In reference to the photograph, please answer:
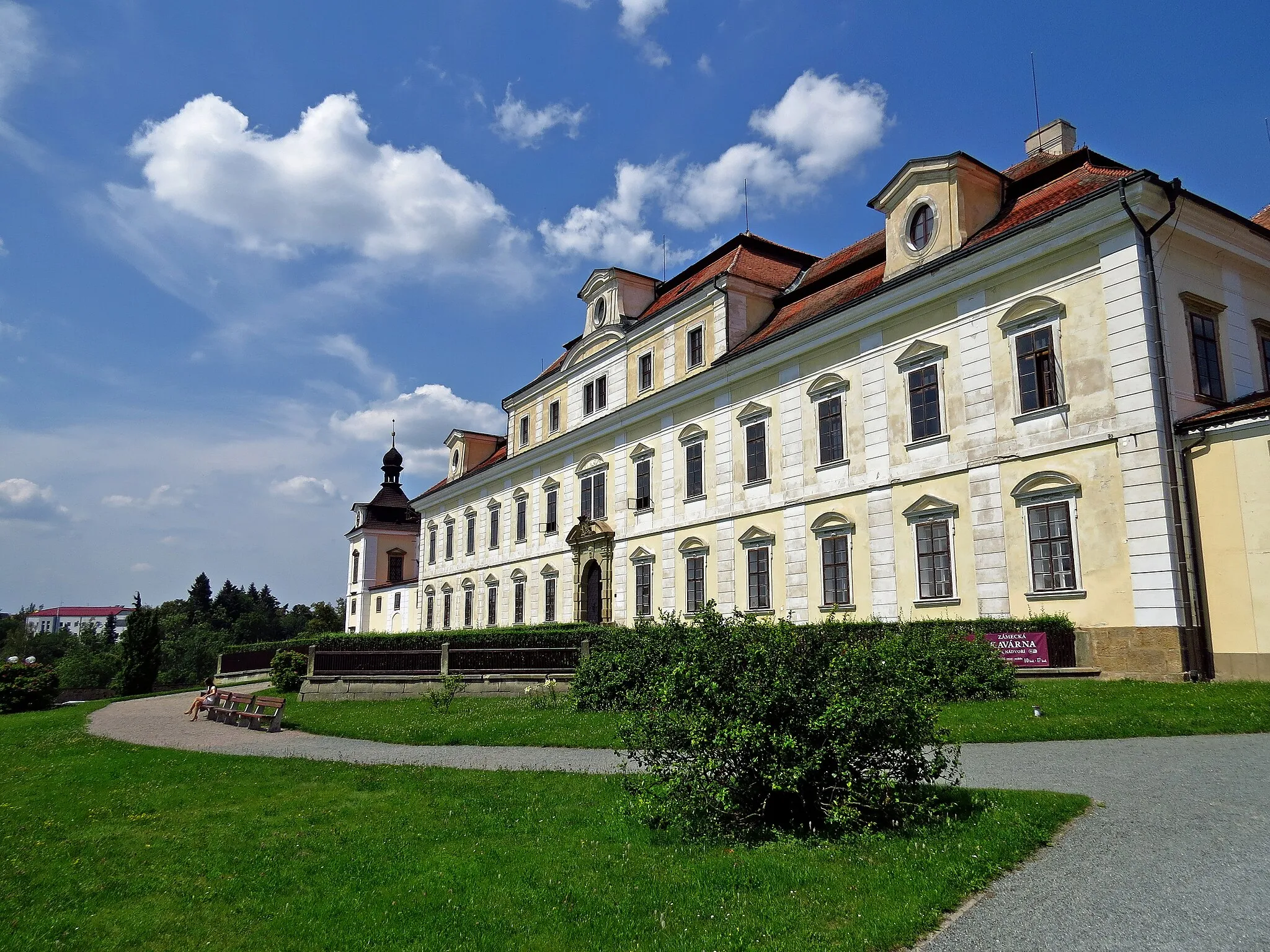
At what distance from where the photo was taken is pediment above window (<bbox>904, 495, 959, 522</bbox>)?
1978 centimetres

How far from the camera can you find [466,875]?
21.1ft

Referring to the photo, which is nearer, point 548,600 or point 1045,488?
point 1045,488

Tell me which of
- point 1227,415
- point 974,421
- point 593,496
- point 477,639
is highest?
point 593,496

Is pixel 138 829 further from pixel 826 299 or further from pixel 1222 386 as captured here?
pixel 826 299

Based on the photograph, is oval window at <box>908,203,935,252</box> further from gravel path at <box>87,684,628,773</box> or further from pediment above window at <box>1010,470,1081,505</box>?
gravel path at <box>87,684,628,773</box>

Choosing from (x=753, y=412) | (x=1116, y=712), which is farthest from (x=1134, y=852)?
(x=753, y=412)

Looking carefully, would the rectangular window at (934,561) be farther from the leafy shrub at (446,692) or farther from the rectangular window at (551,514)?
the rectangular window at (551,514)

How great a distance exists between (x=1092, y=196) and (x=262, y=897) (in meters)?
17.9

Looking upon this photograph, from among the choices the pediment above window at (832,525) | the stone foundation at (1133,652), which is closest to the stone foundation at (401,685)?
the pediment above window at (832,525)

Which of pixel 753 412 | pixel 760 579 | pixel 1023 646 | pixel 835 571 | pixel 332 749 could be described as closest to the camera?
pixel 332 749

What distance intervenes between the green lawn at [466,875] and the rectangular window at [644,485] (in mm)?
21447

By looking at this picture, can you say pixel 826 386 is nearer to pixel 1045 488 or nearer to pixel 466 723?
pixel 1045 488

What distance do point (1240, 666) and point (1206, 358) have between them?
6.30 m

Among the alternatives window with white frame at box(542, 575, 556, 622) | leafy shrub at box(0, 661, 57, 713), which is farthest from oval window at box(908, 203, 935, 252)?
leafy shrub at box(0, 661, 57, 713)
